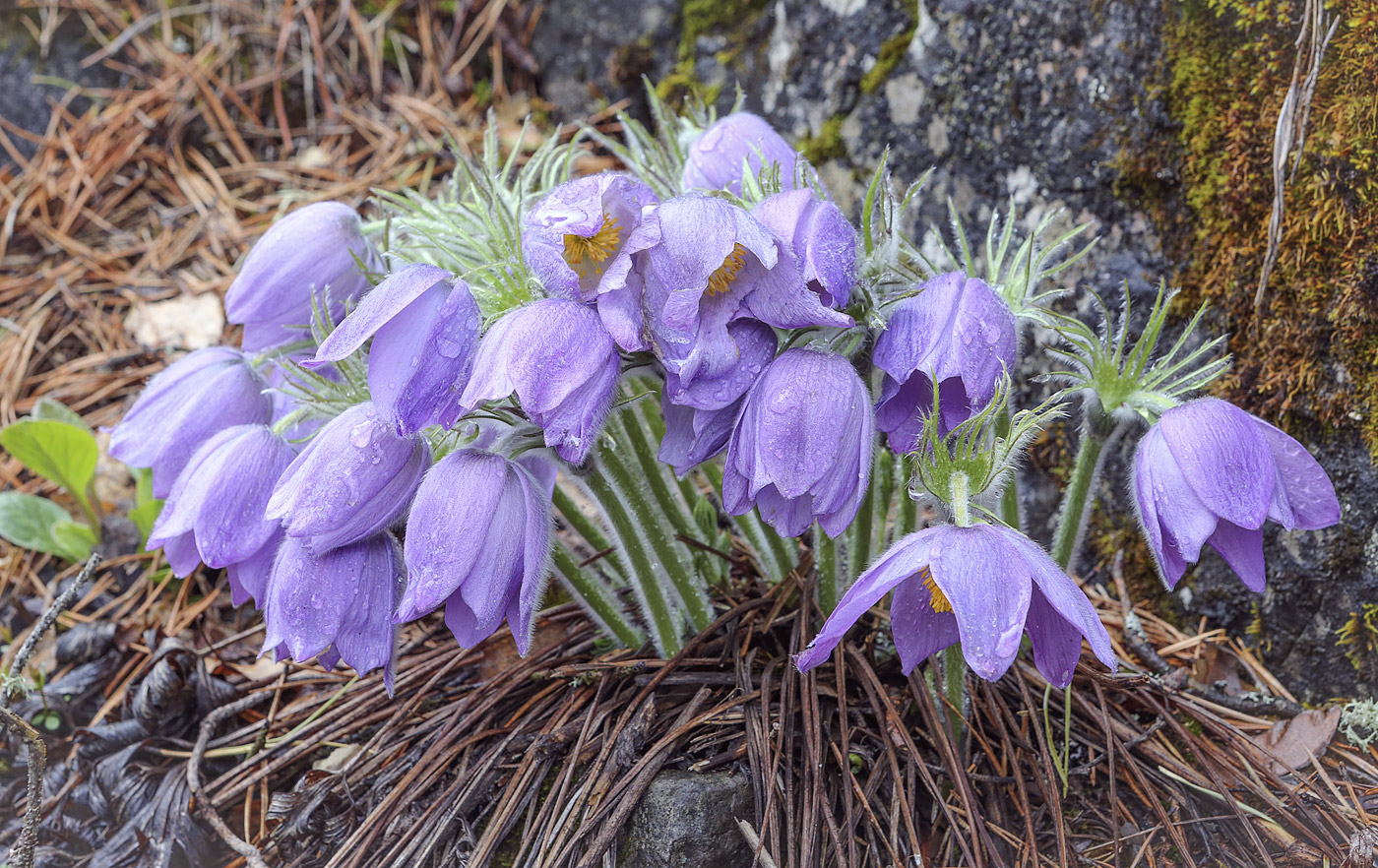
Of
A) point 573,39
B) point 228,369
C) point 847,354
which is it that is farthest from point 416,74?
point 847,354

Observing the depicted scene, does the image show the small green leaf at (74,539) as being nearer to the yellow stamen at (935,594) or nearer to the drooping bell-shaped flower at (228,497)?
the drooping bell-shaped flower at (228,497)

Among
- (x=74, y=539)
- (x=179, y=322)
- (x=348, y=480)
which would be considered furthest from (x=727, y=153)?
(x=179, y=322)

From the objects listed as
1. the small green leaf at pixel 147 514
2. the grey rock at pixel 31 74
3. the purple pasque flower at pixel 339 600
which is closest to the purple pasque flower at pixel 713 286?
the purple pasque flower at pixel 339 600

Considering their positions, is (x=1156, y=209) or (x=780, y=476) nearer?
(x=780, y=476)

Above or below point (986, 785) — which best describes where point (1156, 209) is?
above

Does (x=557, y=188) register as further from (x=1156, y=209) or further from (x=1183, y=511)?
(x=1156, y=209)

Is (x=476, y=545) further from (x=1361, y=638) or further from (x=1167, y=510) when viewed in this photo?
(x=1361, y=638)

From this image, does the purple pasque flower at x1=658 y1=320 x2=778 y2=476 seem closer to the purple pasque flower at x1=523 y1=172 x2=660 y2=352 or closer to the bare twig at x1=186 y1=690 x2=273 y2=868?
the purple pasque flower at x1=523 y1=172 x2=660 y2=352
